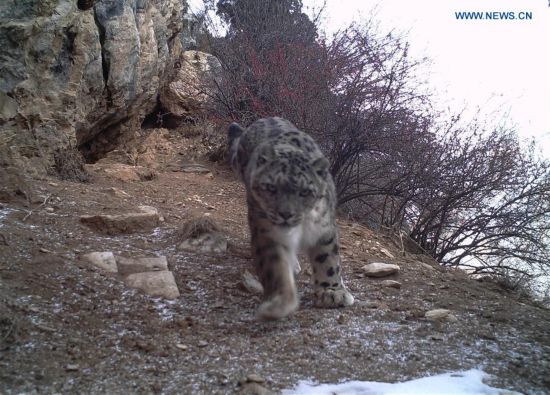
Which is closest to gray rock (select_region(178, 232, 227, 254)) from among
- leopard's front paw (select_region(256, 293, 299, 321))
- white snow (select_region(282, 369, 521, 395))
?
leopard's front paw (select_region(256, 293, 299, 321))

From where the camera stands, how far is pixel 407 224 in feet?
29.2

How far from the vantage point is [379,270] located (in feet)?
17.8

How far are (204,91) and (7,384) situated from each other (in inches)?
373

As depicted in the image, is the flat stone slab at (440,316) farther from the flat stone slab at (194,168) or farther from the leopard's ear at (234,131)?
the flat stone slab at (194,168)

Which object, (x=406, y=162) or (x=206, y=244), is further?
(x=406, y=162)

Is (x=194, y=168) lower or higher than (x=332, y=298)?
higher

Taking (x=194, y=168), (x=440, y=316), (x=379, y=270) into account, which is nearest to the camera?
(x=440, y=316)

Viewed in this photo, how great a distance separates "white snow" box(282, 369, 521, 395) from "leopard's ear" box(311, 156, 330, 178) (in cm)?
187

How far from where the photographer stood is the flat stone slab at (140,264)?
15.7 feet

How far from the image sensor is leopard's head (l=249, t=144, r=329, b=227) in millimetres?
4035

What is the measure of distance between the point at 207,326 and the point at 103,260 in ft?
4.84

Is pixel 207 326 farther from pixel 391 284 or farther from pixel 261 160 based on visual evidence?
pixel 391 284

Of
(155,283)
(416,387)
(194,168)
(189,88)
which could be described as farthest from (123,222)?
(189,88)

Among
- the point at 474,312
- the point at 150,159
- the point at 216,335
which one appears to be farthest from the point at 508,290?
the point at 150,159
